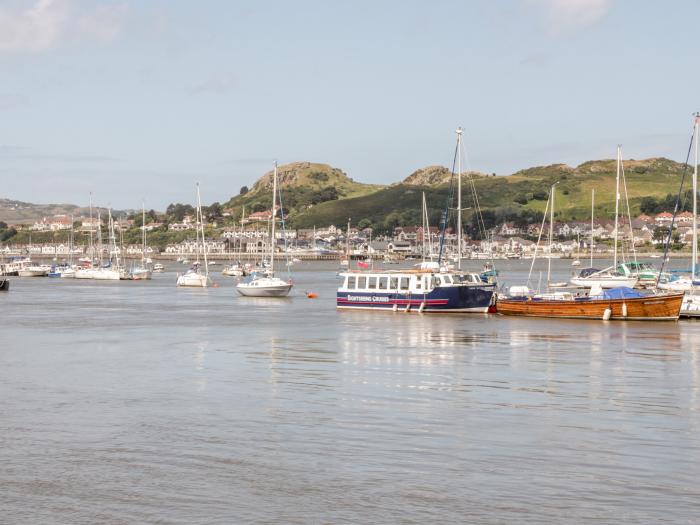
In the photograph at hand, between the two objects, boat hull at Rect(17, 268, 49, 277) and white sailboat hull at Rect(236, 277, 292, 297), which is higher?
white sailboat hull at Rect(236, 277, 292, 297)

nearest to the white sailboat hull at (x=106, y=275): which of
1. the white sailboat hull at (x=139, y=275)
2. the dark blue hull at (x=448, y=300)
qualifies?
the white sailboat hull at (x=139, y=275)

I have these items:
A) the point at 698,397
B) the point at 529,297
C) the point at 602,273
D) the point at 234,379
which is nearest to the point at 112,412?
the point at 234,379

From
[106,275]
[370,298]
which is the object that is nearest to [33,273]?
[106,275]

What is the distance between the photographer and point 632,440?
71.3ft

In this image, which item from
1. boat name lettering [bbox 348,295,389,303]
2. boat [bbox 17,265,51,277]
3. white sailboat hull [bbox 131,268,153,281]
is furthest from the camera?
boat [bbox 17,265,51,277]

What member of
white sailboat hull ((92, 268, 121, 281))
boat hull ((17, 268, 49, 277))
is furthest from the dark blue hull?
boat hull ((17, 268, 49, 277))

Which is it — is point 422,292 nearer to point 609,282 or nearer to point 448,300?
point 448,300

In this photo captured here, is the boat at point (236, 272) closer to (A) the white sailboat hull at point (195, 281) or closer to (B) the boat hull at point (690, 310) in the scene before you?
(A) the white sailboat hull at point (195, 281)

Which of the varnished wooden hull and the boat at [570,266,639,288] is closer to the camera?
the varnished wooden hull

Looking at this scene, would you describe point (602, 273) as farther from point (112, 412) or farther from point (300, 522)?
point (300, 522)

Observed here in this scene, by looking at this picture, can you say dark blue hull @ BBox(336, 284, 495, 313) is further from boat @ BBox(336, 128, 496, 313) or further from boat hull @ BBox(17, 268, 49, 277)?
boat hull @ BBox(17, 268, 49, 277)

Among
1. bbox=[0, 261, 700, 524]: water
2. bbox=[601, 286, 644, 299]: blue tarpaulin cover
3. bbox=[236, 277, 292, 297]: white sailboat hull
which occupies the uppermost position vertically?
bbox=[601, 286, 644, 299]: blue tarpaulin cover

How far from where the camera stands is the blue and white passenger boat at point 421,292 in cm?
5981

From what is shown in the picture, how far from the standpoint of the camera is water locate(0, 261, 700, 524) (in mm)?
16938
